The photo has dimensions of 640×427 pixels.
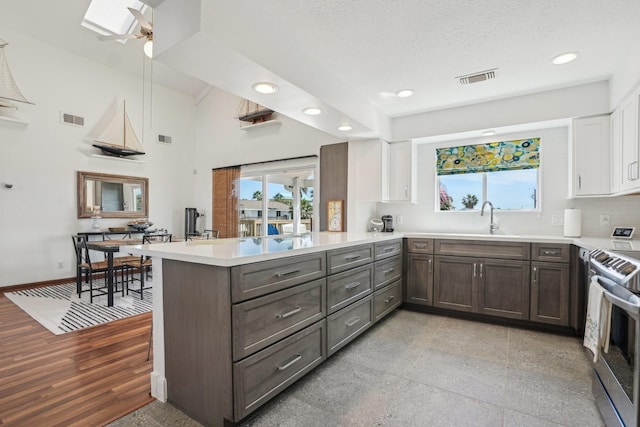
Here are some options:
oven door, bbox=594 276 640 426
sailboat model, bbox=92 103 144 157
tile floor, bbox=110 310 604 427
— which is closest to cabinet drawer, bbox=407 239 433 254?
tile floor, bbox=110 310 604 427

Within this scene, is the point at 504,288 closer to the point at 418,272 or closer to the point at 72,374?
the point at 418,272

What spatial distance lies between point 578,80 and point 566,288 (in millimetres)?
1955

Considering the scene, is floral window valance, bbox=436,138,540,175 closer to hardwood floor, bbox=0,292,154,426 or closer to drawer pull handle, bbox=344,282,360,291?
drawer pull handle, bbox=344,282,360,291

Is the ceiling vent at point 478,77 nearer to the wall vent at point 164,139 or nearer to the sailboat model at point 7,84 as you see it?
the sailboat model at point 7,84

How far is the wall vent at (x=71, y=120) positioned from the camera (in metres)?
5.13

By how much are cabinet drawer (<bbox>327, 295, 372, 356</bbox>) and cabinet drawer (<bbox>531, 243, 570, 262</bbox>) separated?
1.66m

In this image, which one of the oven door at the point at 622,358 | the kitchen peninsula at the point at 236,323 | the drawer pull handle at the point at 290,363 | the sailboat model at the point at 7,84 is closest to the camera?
the oven door at the point at 622,358

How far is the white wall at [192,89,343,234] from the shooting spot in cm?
511

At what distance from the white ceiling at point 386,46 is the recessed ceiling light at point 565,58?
6 cm

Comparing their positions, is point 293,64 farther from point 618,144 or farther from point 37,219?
point 37,219

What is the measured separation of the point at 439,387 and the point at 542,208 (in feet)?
8.20

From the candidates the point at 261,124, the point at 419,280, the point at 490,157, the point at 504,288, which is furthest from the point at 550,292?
the point at 261,124

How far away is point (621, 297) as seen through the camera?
1443 millimetres

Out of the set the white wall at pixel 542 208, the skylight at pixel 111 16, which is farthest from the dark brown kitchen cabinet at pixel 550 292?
the skylight at pixel 111 16
